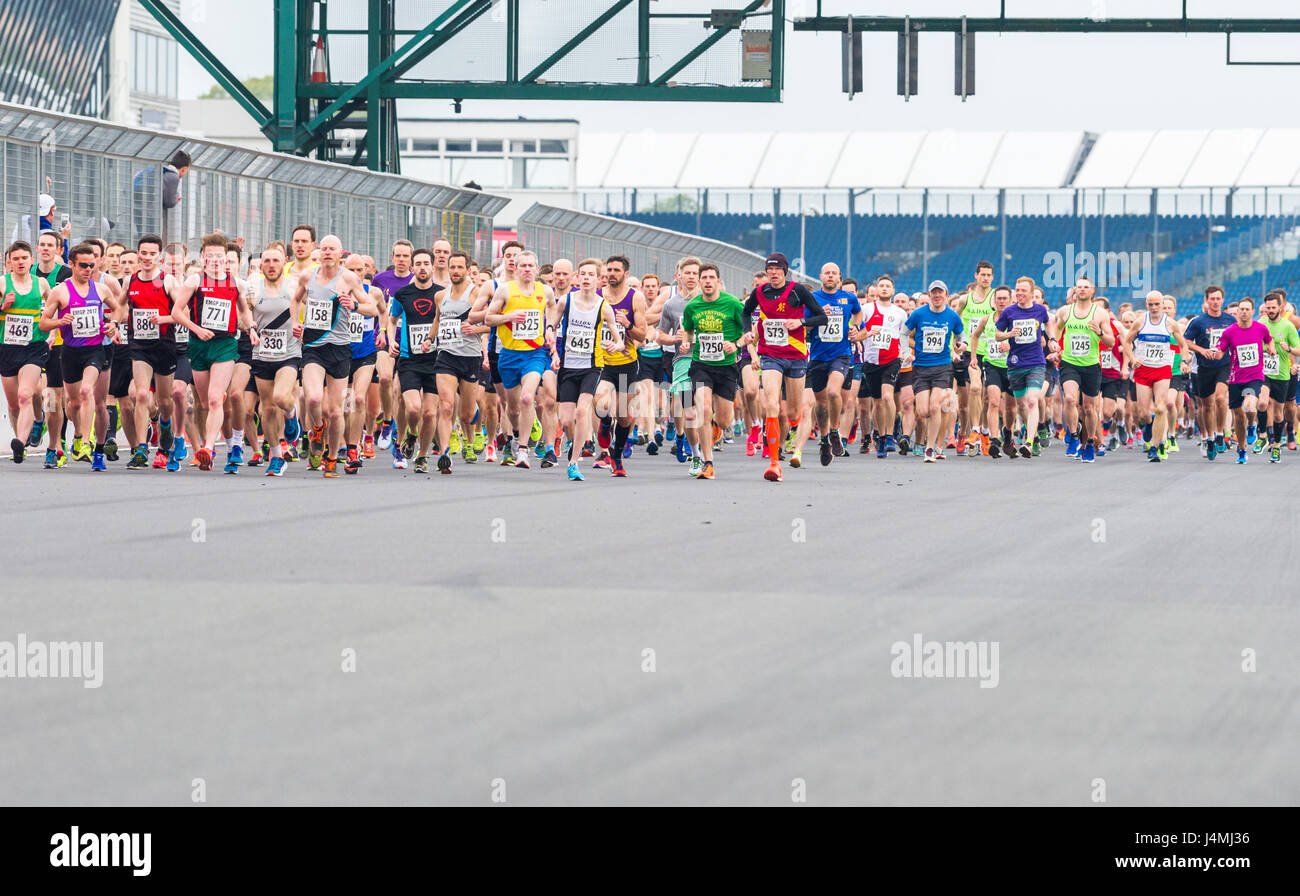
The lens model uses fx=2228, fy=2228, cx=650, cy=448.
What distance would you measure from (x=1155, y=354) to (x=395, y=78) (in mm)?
11063

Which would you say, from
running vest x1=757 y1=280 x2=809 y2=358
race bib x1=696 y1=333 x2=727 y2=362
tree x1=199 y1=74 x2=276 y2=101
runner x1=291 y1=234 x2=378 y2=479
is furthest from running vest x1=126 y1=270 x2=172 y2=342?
tree x1=199 y1=74 x2=276 y2=101

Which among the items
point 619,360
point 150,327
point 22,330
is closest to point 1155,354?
point 619,360

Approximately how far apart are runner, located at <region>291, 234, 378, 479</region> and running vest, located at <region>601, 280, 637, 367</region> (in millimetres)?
1903

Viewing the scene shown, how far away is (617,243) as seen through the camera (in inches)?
1421

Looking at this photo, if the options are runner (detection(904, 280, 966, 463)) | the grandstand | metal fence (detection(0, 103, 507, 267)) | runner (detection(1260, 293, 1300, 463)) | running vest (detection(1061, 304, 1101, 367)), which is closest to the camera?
metal fence (detection(0, 103, 507, 267))

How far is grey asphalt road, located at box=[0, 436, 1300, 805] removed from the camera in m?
5.04

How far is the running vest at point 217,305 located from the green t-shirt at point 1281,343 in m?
12.4

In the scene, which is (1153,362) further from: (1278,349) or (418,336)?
(418,336)

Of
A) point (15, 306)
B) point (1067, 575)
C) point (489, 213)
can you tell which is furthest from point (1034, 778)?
point (489, 213)

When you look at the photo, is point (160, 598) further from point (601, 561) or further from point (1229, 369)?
point (1229, 369)

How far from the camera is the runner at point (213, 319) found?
17.0 m

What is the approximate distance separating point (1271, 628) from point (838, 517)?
544cm

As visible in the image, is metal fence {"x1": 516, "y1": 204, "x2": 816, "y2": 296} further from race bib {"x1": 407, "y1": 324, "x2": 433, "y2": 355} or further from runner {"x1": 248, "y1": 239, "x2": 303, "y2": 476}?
runner {"x1": 248, "y1": 239, "x2": 303, "y2": 476}
